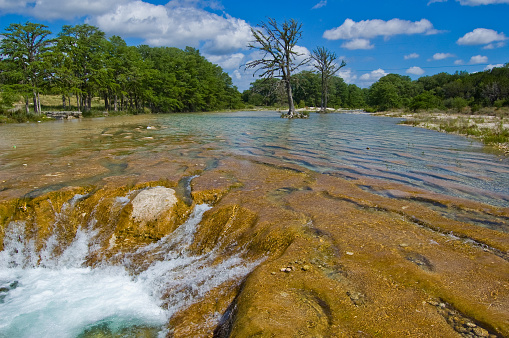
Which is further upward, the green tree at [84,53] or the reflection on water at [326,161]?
the green tree at [84,53]

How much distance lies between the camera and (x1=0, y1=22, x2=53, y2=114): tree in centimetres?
3033

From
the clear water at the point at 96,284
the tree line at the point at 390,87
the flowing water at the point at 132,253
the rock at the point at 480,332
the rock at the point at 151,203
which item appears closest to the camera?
the rock at the point at 480,332

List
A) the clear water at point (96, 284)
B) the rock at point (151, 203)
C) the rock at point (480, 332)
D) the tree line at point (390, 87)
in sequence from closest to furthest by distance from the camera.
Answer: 1. the rock at point (480, 332)
2. the clear water at point (96, 284)
3. the rock at point (151, 203)
4. the tree line at point (390, 87)

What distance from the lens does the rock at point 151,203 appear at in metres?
4.89

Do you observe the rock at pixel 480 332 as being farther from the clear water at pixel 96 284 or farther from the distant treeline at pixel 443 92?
the distant treeline at pixel 443 92

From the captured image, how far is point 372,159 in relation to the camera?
346 inches

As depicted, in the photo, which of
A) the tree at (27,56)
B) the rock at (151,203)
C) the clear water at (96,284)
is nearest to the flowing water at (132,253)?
the clear water at (96,284)

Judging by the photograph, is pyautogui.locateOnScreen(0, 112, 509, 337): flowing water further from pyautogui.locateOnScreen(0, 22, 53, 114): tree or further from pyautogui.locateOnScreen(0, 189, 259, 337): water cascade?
pyautogui.locateOnScreen(0, 22, 53, 114): tree

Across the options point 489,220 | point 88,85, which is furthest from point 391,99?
point 489,220

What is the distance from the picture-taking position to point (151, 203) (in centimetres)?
505

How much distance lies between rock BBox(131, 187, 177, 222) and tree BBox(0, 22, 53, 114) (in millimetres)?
32430

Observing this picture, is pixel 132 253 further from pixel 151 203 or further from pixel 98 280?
pixel 151 203

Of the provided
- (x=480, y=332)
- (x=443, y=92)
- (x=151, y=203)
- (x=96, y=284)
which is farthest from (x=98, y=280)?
(x=443, y=92)

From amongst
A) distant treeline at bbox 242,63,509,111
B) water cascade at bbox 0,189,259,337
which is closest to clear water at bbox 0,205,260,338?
water cascade at bbox 0,189,259,337
